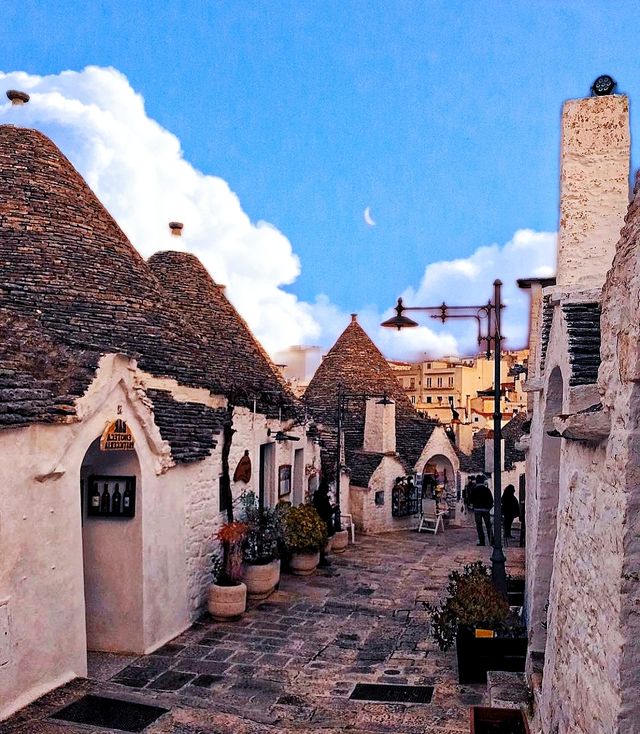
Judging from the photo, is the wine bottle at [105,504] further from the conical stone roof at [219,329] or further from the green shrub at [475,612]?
the green shrub at [475,612]

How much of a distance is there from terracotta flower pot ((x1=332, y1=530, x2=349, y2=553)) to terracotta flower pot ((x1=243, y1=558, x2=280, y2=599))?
4.59 metres

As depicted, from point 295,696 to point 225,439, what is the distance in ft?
15.1

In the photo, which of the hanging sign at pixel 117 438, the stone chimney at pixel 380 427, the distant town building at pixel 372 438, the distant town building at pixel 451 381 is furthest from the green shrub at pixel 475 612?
the distant town building at pixel 451 381

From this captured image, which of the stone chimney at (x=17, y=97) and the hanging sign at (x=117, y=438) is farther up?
the stone chimney at (x=17, y=97)

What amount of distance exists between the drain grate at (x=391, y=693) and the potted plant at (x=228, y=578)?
2.74 m

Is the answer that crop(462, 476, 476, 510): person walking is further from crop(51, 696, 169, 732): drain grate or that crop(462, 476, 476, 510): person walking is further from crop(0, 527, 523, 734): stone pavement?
crop(51, 696, 169, 732): drain grate

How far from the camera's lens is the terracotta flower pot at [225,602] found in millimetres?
9453

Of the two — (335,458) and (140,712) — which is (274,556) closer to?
(140,712)

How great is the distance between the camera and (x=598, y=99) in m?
6.70

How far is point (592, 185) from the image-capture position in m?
6.78

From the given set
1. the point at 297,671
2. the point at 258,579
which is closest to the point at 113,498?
the point at 297,671

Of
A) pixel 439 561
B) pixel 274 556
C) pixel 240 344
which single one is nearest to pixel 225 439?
pixel 274 556

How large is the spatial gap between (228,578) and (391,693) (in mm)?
3483

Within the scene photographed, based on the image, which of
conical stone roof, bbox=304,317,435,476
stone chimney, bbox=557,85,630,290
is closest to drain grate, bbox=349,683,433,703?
stone chimney, bbox=557,85,630,290
